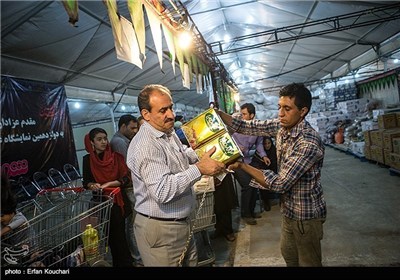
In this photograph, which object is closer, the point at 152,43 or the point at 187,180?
the point at 187,180

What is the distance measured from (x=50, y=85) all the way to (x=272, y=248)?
184 inches

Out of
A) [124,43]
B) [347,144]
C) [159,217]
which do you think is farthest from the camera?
[347,144]

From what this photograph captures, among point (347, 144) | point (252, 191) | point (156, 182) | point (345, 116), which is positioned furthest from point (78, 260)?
point (345, 116)

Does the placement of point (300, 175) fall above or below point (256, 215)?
above

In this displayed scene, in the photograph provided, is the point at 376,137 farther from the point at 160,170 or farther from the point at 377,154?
the point at 160,170

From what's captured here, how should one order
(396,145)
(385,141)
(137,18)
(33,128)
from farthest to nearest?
(385,141) < (396,145) < (33,128) < (137,18)

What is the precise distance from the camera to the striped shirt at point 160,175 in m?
1.49

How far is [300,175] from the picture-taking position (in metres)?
1.76

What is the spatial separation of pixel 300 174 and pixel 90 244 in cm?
160

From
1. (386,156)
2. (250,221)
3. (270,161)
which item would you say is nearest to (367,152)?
(386,156)

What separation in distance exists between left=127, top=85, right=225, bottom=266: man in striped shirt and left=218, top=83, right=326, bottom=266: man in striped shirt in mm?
368

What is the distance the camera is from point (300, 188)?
6.10ft

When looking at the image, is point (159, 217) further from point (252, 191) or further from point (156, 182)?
point (252, 191)

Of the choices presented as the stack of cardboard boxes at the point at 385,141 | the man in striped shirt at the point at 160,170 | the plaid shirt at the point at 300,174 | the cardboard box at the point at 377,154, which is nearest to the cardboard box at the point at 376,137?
the stack of cardboard boxes at the point at 385,141
